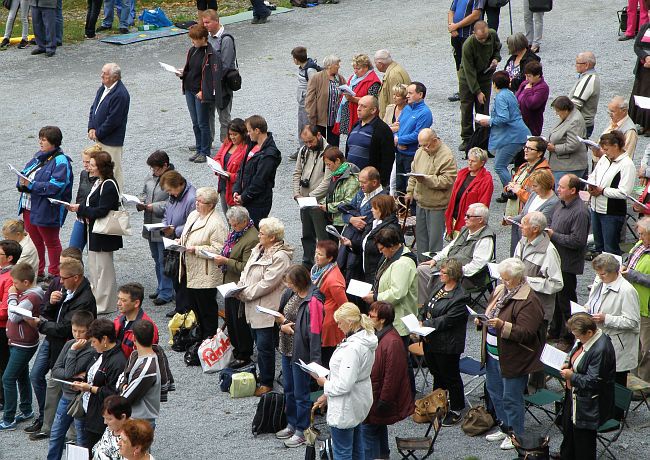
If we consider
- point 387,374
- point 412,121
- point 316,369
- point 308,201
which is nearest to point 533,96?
point 412,121

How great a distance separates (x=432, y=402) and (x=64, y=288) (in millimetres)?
3399

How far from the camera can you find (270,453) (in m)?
9.85

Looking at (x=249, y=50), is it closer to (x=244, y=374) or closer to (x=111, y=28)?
(x=111, y=28)

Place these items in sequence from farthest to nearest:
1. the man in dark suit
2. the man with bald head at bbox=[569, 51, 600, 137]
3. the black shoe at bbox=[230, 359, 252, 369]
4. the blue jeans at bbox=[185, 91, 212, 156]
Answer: the blue jeans at bbox=[185, 91, 212, 156] < the man in dark suit < the man with bald head at bbox=[569, 51, 600, 137] < the black shoe at bbox=[230, 359, 252, 369]

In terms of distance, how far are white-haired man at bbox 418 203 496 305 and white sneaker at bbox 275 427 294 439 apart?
1841 millimetres

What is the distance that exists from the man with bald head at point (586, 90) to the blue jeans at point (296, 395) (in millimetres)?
5899

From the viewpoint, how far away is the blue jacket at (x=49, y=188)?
500 inches

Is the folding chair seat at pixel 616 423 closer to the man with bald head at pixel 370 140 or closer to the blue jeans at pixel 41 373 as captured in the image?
the man with bald head at pixel 370 140

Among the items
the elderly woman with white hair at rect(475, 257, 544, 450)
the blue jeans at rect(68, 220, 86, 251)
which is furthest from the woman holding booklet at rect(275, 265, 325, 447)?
the blue jeans at rect(68, 220, 86, 251)

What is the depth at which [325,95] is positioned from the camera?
14766 millimetres

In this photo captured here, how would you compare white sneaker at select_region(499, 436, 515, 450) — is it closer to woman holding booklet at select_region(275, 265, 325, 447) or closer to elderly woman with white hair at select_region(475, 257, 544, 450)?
elderly woman with white hair at select_region(475, 257, 544, 450)

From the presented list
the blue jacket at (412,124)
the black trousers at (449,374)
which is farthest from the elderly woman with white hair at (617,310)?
the blue jacket at (412,124)

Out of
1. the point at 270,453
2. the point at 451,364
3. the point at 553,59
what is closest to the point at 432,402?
the point at 451,364

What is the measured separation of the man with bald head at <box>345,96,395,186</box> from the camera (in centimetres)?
1273
